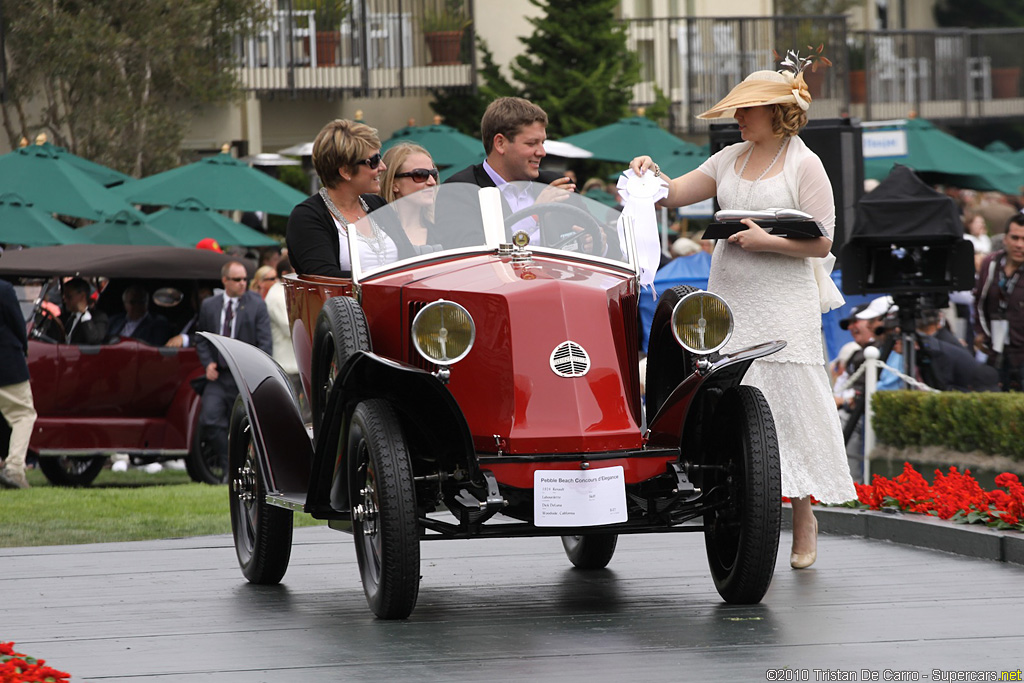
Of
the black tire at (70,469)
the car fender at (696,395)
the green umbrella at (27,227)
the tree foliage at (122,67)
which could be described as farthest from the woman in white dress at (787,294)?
the tree foliage at (122,67)

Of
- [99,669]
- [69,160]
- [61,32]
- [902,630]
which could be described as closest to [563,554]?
[902,630]

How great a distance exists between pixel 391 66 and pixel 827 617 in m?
27.7

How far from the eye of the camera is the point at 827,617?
6461 mm

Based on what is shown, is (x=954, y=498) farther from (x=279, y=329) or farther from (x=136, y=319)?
(x=136, y=319)

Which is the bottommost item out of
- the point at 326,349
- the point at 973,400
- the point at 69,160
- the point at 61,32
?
the point at 973,400

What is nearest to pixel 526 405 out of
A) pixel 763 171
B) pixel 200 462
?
pixel 763 171

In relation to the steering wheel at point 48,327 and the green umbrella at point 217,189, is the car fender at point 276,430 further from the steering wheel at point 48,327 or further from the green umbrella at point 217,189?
the green umbrella at point 217,189

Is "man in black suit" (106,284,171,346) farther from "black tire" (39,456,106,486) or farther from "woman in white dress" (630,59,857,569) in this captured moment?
"woman in white dress" (630,59,857,569)

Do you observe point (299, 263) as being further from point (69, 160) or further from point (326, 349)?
point (69, 160)

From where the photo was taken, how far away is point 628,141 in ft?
79.2

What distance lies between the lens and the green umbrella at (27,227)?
16703 millimetres

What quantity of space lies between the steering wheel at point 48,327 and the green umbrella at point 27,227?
1.97m

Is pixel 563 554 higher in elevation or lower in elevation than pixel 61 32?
lower

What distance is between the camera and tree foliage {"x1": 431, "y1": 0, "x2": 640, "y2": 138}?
31672 millimetres
